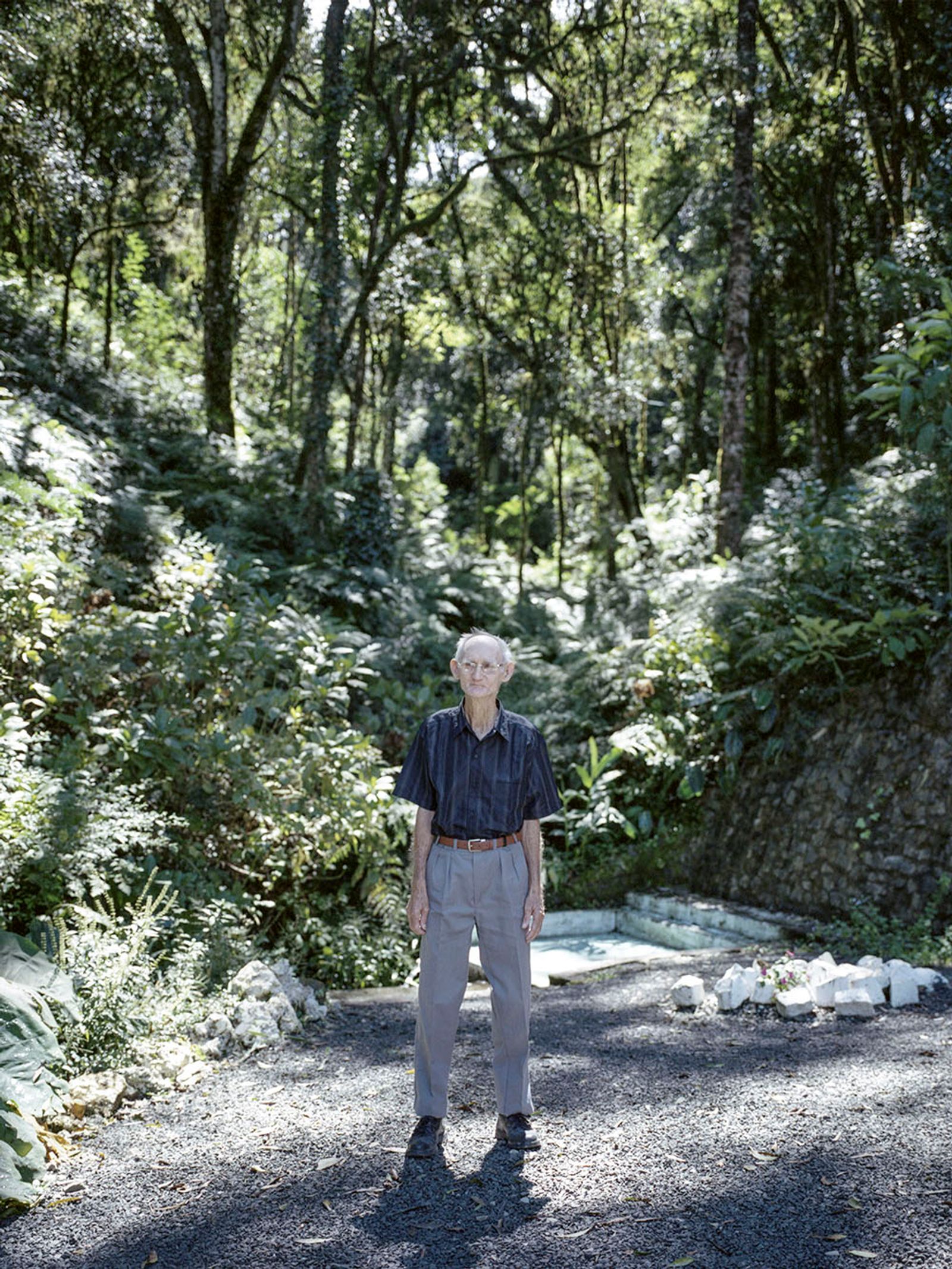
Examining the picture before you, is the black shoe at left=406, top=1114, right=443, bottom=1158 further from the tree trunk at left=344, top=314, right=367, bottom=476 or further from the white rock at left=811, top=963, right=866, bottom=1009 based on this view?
the tree trunk at left=344, top=314, right=367, bottom=476

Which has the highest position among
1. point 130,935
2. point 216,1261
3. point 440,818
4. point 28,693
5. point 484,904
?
point 28,693

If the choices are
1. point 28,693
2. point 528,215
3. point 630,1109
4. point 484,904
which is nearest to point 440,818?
point 484,904

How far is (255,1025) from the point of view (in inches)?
186

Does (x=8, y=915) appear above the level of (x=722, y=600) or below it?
below

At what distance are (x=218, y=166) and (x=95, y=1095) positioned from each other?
12.6 m

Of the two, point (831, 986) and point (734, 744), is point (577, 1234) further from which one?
point (734, 744)

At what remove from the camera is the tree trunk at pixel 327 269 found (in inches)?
508

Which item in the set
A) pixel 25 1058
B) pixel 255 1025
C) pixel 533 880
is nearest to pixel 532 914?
pixel 533 880

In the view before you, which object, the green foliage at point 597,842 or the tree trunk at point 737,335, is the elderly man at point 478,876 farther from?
the tree trunk at point 737,335

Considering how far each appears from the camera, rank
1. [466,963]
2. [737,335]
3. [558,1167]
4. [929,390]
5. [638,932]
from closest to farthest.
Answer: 1. [558,1167]
2. [466,963]
3. [929,390]
4. [638,932]
5. [737,335]

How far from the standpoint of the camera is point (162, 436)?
13.4 meters

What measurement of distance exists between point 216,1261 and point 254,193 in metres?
21.1

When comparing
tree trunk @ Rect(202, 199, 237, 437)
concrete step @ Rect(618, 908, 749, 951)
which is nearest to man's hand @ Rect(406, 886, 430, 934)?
concrete step @ Rect(618, 908, 749, 951)

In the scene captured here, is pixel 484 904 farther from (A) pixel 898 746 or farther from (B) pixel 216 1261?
(A) pixel 898 746
